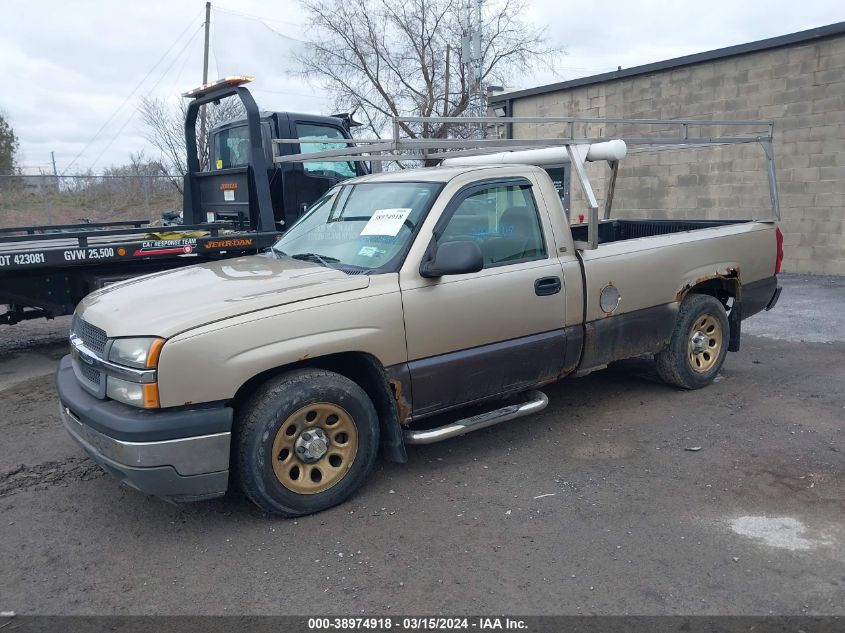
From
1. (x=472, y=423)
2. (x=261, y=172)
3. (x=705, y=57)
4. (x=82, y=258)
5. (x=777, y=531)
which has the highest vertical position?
(x=705, y=57)

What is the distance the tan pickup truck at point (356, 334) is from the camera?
3.41 meters

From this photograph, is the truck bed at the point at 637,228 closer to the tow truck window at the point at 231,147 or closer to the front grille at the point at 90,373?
the tow truck window at the point at 231,147

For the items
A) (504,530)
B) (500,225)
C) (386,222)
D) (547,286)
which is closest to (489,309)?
(547,286)

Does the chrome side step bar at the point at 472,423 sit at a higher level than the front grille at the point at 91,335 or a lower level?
lower

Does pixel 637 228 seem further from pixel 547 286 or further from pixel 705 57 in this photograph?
pixel 705 57

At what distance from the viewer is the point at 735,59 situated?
40.8ft

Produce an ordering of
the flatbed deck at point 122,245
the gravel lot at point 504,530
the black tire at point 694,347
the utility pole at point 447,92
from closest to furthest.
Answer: the gravel lot at point 504,530 < the black tire at point 694,347 < the flatbed deck at point 122,245 < the utility pole at point 447,92

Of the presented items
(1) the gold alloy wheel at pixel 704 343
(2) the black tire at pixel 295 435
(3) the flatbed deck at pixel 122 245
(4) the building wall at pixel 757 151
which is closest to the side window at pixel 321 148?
(3) the flatbed deck at pixel 122 245

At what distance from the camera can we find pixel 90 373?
3775 millimetres

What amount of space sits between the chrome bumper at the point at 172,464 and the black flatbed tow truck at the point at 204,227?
3.24 m

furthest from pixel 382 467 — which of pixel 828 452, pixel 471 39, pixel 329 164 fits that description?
pixel 471 39

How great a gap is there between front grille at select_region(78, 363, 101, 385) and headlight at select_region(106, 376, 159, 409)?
18cm

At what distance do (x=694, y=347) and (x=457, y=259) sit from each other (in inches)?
114

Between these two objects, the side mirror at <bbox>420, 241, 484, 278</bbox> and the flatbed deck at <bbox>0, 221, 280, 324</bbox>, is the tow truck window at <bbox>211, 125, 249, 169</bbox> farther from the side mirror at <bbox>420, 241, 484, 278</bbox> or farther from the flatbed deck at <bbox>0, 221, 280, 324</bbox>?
the side mirror at <bbox>420, 241, 484, 278</bbox>
